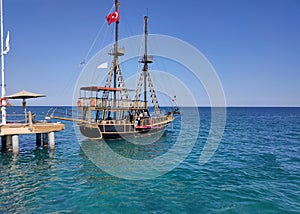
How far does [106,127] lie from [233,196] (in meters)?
18.2

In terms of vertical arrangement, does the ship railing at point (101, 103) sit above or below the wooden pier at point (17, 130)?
above

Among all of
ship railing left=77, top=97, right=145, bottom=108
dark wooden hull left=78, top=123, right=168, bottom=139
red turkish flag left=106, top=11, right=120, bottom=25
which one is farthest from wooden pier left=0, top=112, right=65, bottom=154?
red turkish flag left=106, top=11, right=120, bottom=25

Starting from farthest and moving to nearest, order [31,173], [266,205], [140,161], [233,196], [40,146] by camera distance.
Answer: [40,146] < [140,161] < [31,173] < [233,196] < [266,205]

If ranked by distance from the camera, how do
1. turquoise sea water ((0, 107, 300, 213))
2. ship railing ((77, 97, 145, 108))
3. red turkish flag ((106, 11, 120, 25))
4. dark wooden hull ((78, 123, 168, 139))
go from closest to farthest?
turquoise sea water ((0, 107, 300, 213)), ship railing ((77, 97, 145, 108)), dark wooden hull ((78, 123, 168, 139)), red turkish flag ((106, 11, 120, 25))

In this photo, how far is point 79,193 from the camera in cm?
1127

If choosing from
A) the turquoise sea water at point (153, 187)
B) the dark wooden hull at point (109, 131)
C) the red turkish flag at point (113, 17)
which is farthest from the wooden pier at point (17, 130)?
the red turkish flag at point (113, 17)

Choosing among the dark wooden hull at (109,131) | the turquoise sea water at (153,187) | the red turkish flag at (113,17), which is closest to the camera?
the turquoise sea water at (153,187)

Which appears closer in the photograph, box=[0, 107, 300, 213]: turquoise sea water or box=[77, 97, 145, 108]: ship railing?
box=[0, 107, 300, 213]: turquoise sea water

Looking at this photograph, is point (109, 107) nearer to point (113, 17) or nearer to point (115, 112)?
point (115, 112)

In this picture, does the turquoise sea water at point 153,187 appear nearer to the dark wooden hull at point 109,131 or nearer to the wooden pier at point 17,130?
the wooden pier at point 17,130

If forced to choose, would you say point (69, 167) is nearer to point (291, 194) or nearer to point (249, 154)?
point (291, 194)

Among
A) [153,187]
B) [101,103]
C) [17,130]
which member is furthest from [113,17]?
[153,187]

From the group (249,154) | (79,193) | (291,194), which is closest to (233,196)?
(291,194)

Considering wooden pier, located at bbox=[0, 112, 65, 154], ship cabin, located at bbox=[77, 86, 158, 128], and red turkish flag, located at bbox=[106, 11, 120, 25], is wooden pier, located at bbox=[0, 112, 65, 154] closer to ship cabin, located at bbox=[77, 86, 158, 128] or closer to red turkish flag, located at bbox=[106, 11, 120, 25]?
ship cabin, located at bbox=[77, 86, 158, 128]
